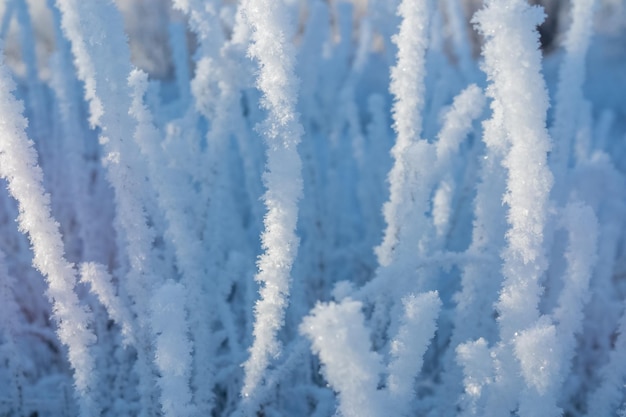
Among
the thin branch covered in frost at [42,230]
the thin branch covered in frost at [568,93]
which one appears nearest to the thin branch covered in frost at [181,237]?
the thin branch covered in frost at [42,230]

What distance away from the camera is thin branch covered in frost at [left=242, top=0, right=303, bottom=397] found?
47cm

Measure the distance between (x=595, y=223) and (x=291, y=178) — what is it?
0.99 ft

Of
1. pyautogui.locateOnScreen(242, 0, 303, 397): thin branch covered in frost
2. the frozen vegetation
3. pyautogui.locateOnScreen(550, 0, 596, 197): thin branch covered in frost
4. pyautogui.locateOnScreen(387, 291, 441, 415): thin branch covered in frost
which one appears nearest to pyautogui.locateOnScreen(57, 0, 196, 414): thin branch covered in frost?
the frozen vegetation

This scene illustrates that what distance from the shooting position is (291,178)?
500mm


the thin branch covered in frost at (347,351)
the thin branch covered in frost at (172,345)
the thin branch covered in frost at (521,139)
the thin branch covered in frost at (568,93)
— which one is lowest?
the thin branch covered in frost at (347,351)

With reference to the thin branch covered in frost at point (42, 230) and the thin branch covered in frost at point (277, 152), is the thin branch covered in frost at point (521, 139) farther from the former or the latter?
the thin branch covered in frost at point (42, 230)

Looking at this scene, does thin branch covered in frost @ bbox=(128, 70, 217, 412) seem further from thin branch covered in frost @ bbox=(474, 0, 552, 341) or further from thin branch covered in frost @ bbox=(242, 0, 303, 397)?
thin branch covered in frost @ bbox=(474, 0, 552, 341)

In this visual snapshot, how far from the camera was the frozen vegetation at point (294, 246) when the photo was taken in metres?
0.46

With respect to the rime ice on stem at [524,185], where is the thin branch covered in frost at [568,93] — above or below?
above

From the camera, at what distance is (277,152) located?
19.9 inches

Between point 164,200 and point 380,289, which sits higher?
point 164,200

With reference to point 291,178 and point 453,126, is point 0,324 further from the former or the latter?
point 453,126

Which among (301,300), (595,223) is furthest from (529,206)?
(301,300)

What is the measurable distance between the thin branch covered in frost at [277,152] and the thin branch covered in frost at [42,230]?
0.16m
